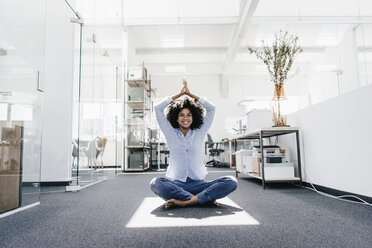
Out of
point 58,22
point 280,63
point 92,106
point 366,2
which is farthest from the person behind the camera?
point 366,2

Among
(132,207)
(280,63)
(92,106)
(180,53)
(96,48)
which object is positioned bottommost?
(132,207)

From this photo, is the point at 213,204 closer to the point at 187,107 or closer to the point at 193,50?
the point at 187,107

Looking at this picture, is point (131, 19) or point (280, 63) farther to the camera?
point (131, 19)

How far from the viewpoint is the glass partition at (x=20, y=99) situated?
172cm

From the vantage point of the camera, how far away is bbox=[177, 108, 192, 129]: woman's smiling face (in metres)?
1.90

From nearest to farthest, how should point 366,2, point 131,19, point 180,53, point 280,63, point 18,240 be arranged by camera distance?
point 18,240
point 280,63
point 366,2
point 131,19
point 180,53

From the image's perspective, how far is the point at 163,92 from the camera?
29.3 ft

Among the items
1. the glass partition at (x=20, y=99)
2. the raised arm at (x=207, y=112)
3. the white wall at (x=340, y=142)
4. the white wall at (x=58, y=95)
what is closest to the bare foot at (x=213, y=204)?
the raised arm at (x=207, y=112)

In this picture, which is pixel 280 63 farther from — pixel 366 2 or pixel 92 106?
pixel 366 2

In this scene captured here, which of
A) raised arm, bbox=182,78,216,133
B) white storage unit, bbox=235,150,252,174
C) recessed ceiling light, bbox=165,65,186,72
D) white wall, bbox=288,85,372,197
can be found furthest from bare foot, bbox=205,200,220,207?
recessed ceiling light, bbox=165,65,186,72

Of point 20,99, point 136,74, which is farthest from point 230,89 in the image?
point 20,99

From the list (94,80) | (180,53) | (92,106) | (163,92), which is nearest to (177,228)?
(92,106)

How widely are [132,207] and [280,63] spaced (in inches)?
89.1

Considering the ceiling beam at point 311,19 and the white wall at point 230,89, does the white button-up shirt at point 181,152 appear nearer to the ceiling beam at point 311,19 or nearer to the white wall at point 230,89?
the ceiling beam at point 311,19
